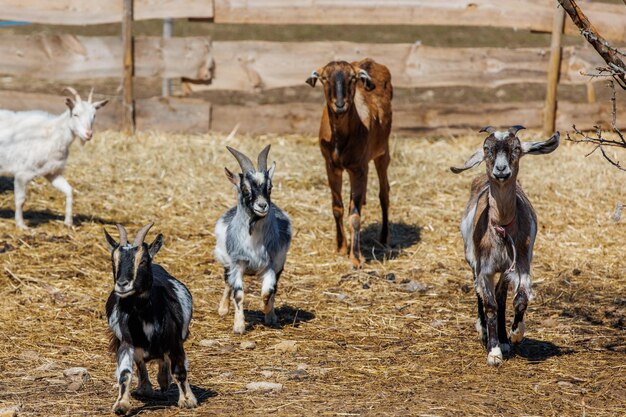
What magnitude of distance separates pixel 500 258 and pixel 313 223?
425 cm

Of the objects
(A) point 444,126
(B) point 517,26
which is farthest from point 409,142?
(B) point 517,26

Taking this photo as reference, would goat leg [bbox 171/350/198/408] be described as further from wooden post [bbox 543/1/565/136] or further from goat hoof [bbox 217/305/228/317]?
wooden post [bbox 543/1/565/136]

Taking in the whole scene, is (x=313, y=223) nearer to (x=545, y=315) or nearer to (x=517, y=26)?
(x=545, y=315)

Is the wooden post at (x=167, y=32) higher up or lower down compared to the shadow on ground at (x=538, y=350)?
higher up

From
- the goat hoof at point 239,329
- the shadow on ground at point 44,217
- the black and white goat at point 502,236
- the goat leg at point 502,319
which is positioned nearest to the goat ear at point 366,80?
the shadow on ground at point 44,217

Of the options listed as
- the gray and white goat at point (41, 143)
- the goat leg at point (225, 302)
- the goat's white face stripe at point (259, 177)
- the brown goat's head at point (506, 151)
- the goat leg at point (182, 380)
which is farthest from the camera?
the gray and white goat at point (41, 143)

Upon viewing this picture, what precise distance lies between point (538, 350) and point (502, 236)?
3.17ft

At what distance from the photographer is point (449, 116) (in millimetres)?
14547

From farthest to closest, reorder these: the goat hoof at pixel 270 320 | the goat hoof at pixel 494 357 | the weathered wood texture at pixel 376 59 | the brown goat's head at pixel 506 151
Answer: the weathered wood texture at pixel 376 59
the goat hoof at pixel 270 320
the goat hoof at pixel 494 357
the brown goat's head at pixel 506 151

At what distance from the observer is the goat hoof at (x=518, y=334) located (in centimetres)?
664

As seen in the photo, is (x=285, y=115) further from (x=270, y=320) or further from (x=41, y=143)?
(x=270, y=320)

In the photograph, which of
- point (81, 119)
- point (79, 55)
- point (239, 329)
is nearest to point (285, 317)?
point (239, 329)

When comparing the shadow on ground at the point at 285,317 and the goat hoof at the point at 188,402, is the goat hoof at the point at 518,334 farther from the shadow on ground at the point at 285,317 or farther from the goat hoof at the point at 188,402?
the goat hoof at the point at 188,402

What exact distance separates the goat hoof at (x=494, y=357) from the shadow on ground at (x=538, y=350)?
27 cm
